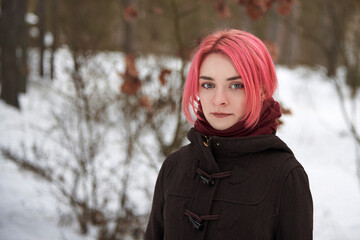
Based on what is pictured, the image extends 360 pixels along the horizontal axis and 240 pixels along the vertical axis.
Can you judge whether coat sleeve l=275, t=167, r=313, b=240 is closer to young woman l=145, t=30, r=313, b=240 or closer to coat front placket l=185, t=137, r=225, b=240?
young woman l=145, t=30, r=313, b=240

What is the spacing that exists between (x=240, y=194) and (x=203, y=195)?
0.14m

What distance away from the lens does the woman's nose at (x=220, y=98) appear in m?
1.27

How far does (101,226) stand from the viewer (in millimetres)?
3885

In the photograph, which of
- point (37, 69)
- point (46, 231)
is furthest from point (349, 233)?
point (37, 69)

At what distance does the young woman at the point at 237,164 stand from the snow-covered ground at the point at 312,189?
2284 millimetres

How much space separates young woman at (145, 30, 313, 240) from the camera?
1194 millimetres

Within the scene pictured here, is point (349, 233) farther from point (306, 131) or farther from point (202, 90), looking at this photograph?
point (306, 131)

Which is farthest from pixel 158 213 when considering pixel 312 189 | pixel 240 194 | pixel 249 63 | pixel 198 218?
pixel 312 189

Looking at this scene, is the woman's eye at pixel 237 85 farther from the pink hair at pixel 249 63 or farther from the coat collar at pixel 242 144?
the coat collar at pixel 242 144

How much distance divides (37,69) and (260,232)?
12.5 meters

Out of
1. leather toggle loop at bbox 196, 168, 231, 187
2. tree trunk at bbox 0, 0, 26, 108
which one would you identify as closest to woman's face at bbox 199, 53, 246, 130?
leather toggle loop at bbox 196, 168, 231, 187

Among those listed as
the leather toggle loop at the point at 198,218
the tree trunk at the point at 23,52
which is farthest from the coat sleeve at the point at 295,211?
the tree trunk at the point at 23,52

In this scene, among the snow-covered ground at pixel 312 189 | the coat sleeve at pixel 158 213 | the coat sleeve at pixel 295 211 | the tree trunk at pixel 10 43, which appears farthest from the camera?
the tree trunk at pixel 10 43

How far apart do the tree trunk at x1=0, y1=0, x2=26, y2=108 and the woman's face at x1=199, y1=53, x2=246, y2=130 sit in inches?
317
